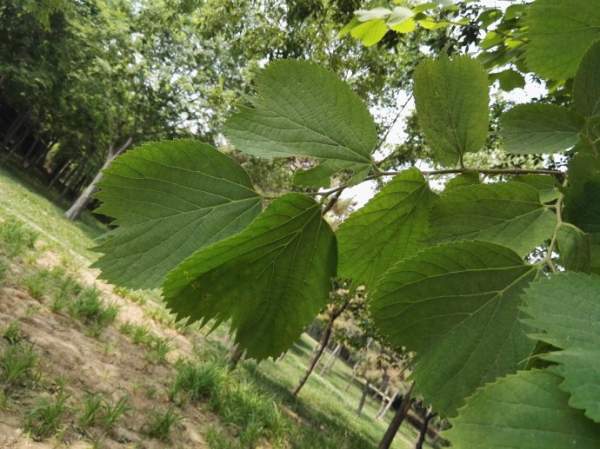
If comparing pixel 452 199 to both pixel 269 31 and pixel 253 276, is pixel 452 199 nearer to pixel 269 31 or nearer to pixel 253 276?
pixel 253 276

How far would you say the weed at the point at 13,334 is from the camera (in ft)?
14.6

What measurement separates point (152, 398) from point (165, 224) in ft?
17.4

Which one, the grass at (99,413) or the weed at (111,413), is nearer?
the grass at (99,413)

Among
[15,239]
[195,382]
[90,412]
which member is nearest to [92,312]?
[195,382]

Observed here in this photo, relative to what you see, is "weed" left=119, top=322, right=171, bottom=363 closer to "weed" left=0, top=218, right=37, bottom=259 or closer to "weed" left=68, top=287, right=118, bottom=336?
"weed" left=68, top=287, right=118, bottom=336

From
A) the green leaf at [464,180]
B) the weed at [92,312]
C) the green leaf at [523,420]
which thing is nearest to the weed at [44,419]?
the weed at [92,312]

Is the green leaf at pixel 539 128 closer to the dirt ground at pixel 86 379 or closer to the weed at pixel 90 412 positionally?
the dirt ground at pixel 86 379

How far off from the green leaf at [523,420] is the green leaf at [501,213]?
20cm

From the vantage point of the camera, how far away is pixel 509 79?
1261 millimetres

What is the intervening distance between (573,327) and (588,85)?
25 cm

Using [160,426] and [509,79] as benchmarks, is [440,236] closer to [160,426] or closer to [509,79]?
[509,79]

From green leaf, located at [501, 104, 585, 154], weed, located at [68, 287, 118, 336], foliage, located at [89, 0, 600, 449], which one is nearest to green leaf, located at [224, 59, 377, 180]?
foliage, located at [89, 0, 600, 449]

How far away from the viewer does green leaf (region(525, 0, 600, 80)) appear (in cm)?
51

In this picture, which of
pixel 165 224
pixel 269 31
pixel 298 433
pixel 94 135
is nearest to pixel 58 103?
pixel 94 135
